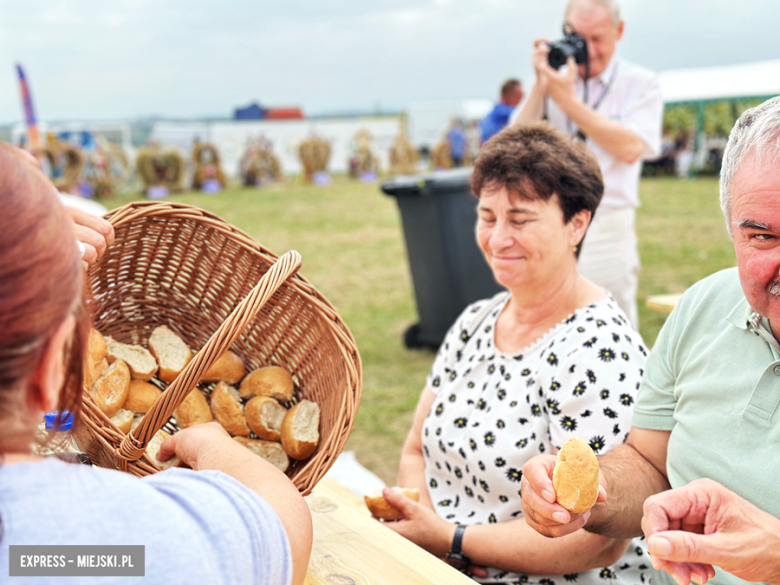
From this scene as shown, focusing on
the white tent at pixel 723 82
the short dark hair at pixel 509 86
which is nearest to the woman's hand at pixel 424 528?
the short dark hair at pixel 509 86

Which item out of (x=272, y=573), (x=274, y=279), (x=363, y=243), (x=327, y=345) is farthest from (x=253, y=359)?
(x=363, y=243)

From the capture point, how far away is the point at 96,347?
150 cm

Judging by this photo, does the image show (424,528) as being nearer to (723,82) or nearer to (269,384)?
(269,384)

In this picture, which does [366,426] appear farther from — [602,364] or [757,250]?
[757,250]

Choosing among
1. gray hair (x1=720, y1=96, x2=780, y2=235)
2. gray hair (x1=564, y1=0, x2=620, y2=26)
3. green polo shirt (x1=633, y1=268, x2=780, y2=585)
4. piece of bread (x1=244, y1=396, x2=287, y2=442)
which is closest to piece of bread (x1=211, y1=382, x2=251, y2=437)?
piece of bread (x1=244, y1=396, x2=287, y2=442)

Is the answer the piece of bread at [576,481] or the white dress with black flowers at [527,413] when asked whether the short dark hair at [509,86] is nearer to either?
the white dress with black flowers at [527,413]

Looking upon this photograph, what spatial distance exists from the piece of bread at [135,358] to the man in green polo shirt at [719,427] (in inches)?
35.0

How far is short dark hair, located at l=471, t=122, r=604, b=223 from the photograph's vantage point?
187cm

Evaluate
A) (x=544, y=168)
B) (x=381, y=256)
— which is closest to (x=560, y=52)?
(x=544, y=168)

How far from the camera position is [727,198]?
4.05ft

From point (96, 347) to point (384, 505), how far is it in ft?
2.66

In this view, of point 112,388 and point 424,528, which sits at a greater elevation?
point 112,388

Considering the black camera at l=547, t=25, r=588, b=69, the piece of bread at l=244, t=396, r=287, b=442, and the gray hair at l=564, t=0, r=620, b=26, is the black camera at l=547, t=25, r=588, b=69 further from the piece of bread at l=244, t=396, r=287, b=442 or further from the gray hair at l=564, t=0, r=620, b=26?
the piece of bread at l=244, t=396, r=287, b=442

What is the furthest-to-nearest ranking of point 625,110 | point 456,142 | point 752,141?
point 456,142 → point 625,110 → point 752,141
